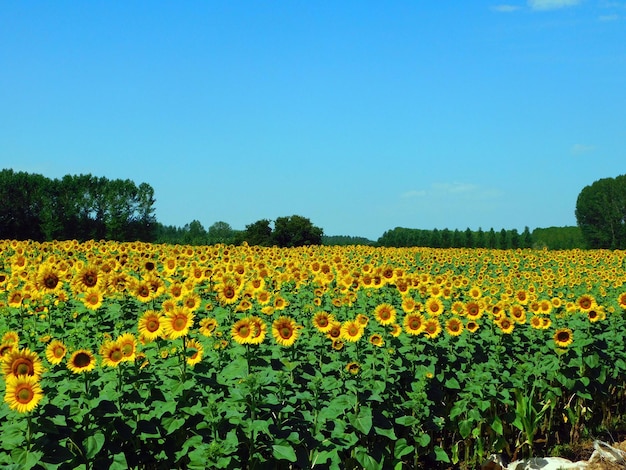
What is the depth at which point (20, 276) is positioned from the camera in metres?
10.5

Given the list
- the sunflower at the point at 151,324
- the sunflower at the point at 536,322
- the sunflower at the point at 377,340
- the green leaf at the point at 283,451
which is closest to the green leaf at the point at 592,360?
the sunflower at the point at 536,322

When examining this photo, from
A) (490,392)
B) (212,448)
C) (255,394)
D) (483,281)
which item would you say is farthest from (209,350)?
(483,281)

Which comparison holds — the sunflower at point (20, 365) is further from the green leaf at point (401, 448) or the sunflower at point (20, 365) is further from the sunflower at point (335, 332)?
the green leaf at point (401, 448)

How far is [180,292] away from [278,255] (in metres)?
7.99

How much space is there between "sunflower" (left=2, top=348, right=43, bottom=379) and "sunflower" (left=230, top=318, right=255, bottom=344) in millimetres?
1789

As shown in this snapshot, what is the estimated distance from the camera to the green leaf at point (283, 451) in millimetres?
5004

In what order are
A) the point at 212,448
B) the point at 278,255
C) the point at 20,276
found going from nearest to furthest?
the point at 212,448 → the point at 20,276 → the point at 278,255

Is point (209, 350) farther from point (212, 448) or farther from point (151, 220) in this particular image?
point (151, 220)

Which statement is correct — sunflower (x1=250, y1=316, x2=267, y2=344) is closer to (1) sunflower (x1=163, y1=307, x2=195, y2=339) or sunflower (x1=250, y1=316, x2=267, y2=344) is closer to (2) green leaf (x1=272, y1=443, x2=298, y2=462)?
(1) sunflower (x1=163, y1=307, x2=195, y2=339)

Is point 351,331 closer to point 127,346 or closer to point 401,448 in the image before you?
point 401,448

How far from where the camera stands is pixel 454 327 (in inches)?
315

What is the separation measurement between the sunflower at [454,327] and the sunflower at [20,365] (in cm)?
502

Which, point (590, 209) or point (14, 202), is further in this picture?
point (590, 209)

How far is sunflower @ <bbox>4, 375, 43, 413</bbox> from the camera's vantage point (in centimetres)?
423
